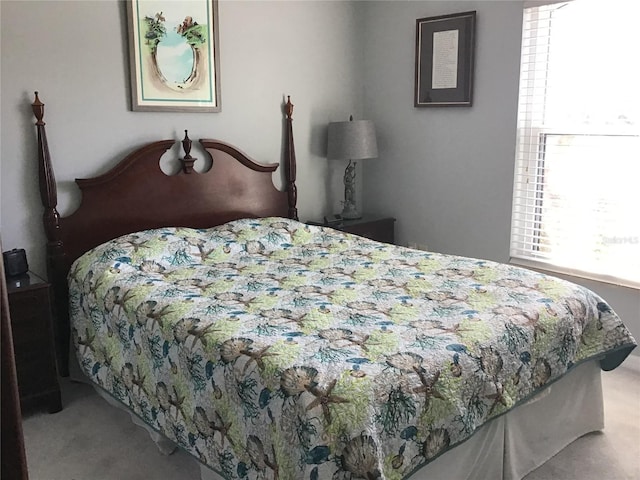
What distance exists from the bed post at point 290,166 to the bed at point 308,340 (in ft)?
1.55

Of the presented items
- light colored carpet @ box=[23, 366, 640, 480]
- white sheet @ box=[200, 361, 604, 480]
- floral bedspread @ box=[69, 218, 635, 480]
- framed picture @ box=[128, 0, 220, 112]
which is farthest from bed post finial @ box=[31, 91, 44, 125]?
white sheet @ box=[200, 361, 604, 480]

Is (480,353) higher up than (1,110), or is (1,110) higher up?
(1,110)

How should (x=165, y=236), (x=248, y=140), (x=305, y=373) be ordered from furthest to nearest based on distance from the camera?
1. (x=248, y=140)
2. (x=165, y=236)
3. (x=305, y=373)

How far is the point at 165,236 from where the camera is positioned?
3.03 meters

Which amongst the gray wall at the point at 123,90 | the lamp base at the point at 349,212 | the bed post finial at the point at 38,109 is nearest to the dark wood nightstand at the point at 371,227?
the lamp base at the point at 349,212

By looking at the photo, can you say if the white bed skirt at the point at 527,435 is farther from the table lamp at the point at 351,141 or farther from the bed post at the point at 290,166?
the table lamp at the point at 351,141

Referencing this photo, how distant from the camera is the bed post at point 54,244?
2896 millimetres

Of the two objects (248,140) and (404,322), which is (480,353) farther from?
(248,140)

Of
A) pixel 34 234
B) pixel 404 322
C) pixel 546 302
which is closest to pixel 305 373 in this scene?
pixel 404 322

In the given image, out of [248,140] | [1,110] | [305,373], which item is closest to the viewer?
[305,373]

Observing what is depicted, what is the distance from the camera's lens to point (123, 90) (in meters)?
3.19

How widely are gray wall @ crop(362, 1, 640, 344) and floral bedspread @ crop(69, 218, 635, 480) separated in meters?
0.91

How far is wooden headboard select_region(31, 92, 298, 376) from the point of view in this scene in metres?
2.97

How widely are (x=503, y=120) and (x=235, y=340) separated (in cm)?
240
